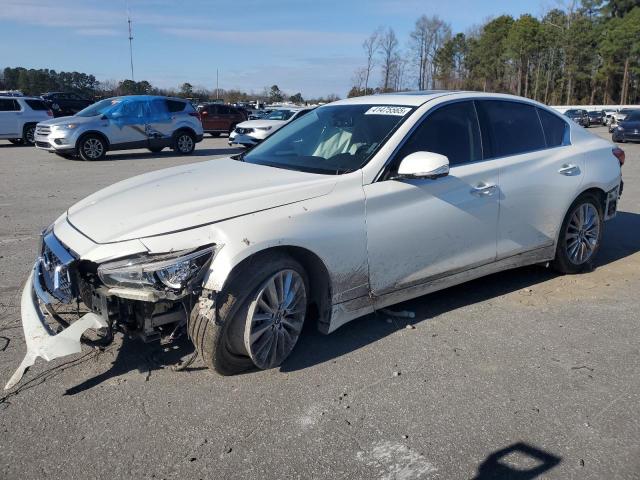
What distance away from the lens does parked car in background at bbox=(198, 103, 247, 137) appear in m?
29.6

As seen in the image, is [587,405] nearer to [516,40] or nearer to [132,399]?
[132,399]

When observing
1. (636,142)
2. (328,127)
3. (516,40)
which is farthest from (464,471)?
(516,40)

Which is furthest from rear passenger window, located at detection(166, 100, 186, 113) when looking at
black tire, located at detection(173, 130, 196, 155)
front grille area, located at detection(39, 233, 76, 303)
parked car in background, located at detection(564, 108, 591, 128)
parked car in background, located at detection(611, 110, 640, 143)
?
parked car in background, located at detection(564, 108, 591, 128)

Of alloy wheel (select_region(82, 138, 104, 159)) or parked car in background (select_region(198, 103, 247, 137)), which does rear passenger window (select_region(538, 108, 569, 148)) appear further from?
parked car in background (select_region(198, 103, 247, 137))

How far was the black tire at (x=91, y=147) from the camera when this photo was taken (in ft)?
53.1

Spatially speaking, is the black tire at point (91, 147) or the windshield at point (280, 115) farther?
the windshield at point (280, 115)

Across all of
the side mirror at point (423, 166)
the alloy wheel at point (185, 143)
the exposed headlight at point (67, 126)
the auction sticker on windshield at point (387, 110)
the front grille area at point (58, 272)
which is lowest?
the alloy wheel at point (185, 143)

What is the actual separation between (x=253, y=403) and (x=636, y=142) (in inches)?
1114

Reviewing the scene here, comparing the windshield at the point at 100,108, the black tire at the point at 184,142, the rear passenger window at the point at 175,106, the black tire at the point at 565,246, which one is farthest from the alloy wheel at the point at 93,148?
the black tire at the point at 565,246

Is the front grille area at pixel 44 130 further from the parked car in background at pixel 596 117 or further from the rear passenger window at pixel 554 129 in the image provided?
the parked car in background at pixel 596 117

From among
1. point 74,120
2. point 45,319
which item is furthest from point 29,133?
point 45,319

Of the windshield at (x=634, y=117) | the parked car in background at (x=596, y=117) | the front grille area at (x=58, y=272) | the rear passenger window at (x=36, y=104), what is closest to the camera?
the front grille area at (x=58, y=272)

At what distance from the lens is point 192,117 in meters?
18.7

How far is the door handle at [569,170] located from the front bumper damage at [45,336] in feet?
13.1
